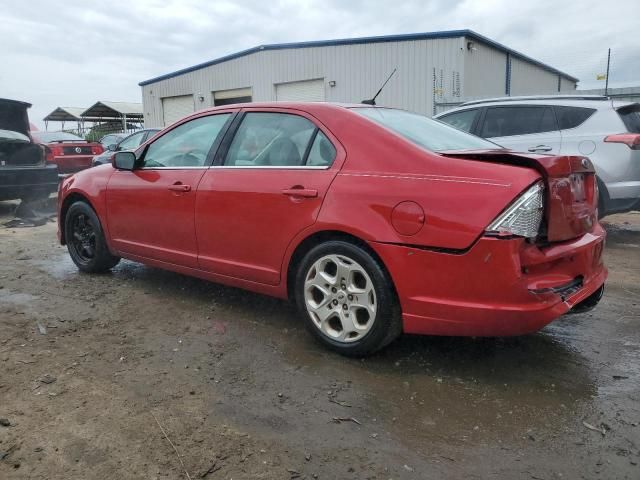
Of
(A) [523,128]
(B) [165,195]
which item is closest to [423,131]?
(B) [165,195]

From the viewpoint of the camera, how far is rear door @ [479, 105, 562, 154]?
6180 millimetres

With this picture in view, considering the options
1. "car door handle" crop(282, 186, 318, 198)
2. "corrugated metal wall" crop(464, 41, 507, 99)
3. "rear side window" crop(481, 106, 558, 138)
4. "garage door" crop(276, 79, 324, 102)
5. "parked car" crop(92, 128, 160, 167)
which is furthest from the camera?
"garage door" crop(276, 79, 324, 102)

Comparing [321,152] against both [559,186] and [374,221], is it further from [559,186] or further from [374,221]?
[559,186]

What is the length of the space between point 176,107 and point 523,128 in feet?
66.2

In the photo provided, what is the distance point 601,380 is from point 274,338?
1.90 meters

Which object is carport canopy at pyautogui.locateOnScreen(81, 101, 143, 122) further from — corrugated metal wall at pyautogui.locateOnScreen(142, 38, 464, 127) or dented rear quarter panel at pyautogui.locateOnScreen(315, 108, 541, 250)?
dented rear quarter panel at pyautogui.locateOnScreen(315, 108, 541, 250)

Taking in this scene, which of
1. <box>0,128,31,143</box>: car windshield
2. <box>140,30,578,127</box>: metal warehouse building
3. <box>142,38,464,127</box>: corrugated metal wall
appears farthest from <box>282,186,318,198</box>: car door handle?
<box>142,38,464,127</box>: corrugated metal wall

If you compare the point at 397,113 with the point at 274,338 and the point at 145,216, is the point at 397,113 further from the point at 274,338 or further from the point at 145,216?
the point at 145,216

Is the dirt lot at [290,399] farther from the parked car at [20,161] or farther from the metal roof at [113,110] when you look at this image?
the metal roof at [113,110]

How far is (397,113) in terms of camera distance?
11.9 feet

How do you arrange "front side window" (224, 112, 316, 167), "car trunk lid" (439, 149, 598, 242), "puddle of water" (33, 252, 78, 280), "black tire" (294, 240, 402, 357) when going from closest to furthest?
"car trunk lid" (439, 149, 598, 242) < "black tire" (294, 240, 402, 357) < "front side window" (224, 112, 316, 167) < "puddle of water" (33, 252, 78, 280)

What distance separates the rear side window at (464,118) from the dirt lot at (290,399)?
356cm

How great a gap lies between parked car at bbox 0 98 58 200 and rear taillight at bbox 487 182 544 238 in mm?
8353

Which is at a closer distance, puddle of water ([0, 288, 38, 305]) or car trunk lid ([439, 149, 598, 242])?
car trunk lid ([439, 149, 598, 242])
